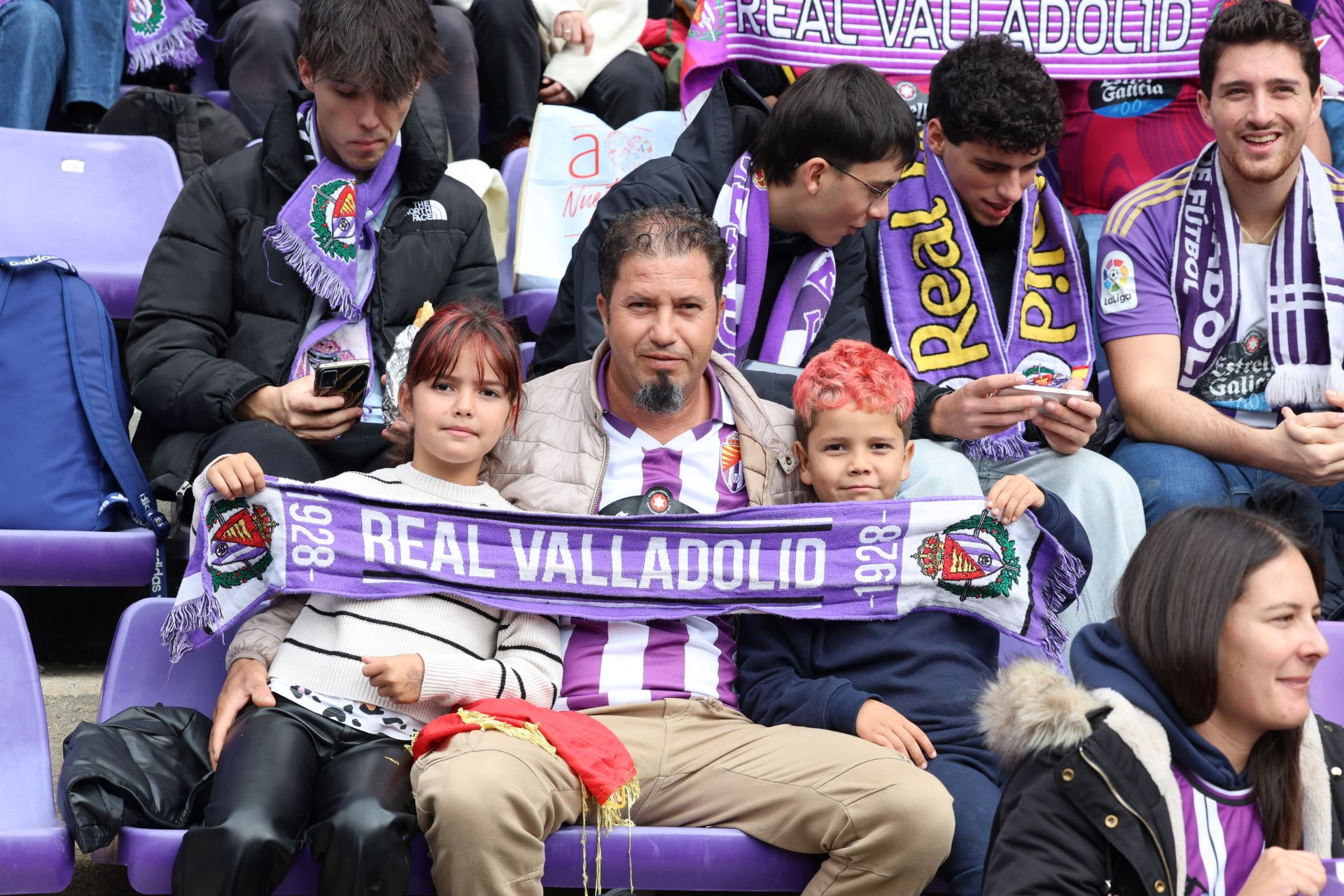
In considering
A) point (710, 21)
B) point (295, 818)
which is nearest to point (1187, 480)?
point (710, 21)

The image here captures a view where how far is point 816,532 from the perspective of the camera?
2920 millimetres

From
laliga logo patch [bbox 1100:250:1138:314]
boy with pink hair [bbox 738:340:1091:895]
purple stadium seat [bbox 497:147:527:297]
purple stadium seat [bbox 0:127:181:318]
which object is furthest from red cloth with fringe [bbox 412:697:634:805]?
purple stadium seat [bbox 497:147:527:297]

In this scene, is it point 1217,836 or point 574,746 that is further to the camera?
point 574,746

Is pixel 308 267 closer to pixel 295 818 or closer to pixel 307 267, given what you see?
pixel 307 267

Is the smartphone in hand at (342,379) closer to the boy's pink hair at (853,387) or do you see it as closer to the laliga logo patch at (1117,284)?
the boy's pink hair at (853,387)

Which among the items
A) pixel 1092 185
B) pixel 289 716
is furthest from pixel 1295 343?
pixel 289 716

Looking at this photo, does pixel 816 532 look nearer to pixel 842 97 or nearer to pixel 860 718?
pixel 860 718

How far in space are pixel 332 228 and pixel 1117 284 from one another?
192 centimetres

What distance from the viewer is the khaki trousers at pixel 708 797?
2354 millimetres

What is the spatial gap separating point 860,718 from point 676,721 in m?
0.33

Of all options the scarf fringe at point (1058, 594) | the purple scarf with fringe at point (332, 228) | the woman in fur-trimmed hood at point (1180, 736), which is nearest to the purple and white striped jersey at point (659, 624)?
the scarf fringe at point (1058, 594)

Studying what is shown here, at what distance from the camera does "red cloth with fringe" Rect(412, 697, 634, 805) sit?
2.51 m

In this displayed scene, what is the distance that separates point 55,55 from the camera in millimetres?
4820

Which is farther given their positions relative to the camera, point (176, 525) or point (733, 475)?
point (176, 525)
